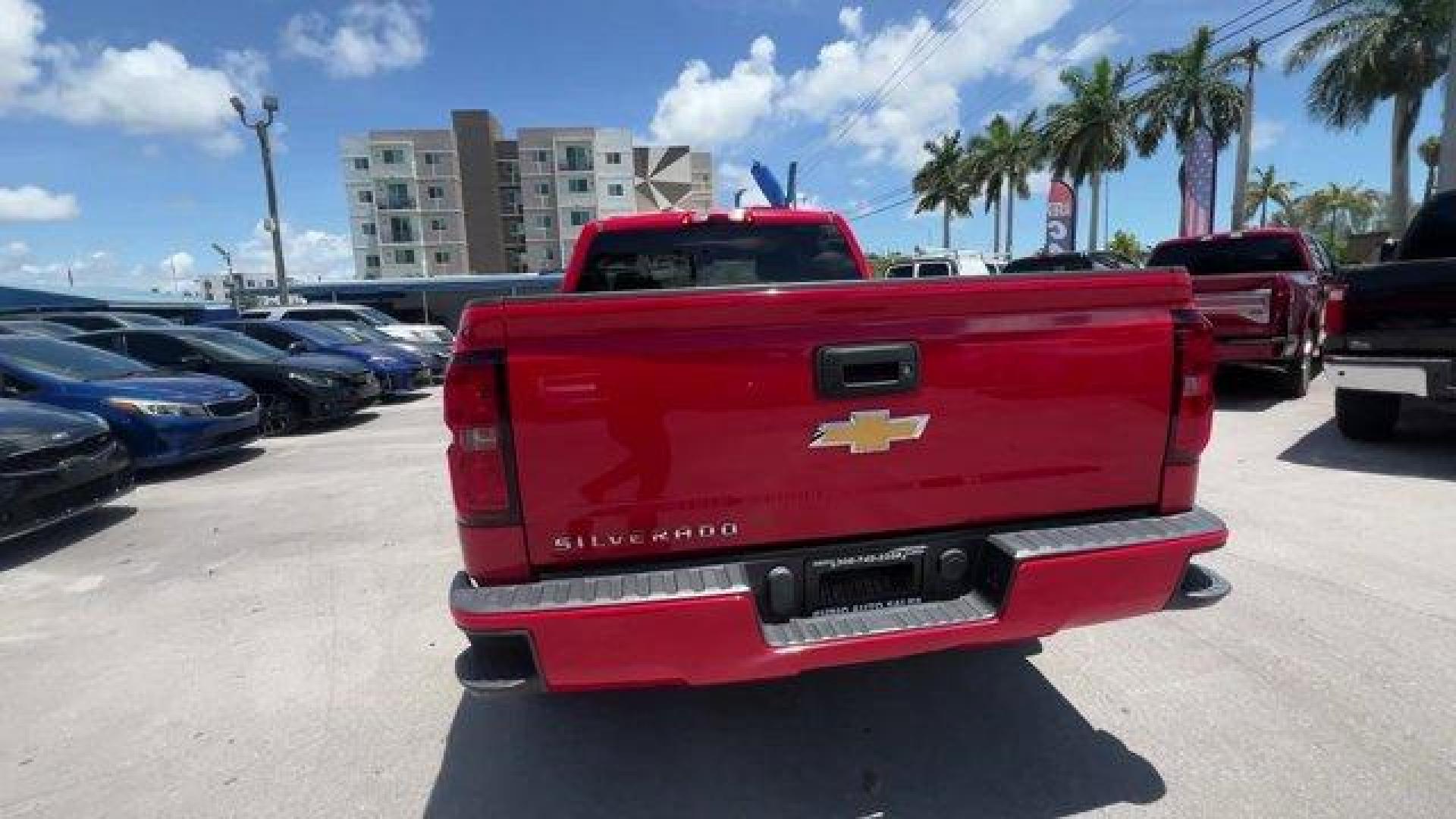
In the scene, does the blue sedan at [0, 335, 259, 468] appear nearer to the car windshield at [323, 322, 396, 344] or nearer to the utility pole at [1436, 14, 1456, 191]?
the car windshield at [323, 322, 396, 344]

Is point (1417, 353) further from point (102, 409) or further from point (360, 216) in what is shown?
point (360, 216)

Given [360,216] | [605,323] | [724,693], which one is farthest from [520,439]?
[360,216]

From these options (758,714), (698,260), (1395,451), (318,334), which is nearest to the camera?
(758,714)

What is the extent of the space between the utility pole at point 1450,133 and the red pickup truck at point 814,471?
1640 centimetres

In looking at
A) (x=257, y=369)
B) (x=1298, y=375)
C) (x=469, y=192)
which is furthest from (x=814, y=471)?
(x=469, y=192)

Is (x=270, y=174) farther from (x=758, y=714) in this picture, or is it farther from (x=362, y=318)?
(x=758, y=714)

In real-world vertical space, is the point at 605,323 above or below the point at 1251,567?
above

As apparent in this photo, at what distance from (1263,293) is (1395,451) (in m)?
2.40

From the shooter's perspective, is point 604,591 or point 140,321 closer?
point 604,591

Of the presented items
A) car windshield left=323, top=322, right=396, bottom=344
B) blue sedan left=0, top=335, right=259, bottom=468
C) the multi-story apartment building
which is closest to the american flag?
car windshield left=323, top=322, right=396, bottom=344

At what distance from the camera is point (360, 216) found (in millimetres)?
77750

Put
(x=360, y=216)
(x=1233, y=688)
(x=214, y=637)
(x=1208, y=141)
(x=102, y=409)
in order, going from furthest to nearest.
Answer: (x=360, y=216) → (x=1208, y=141) → (x=102, y=409) → (x=214, y=637) → (x=1233, y=688)

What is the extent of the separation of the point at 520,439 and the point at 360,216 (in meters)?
85.5

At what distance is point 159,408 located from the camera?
306 inches
